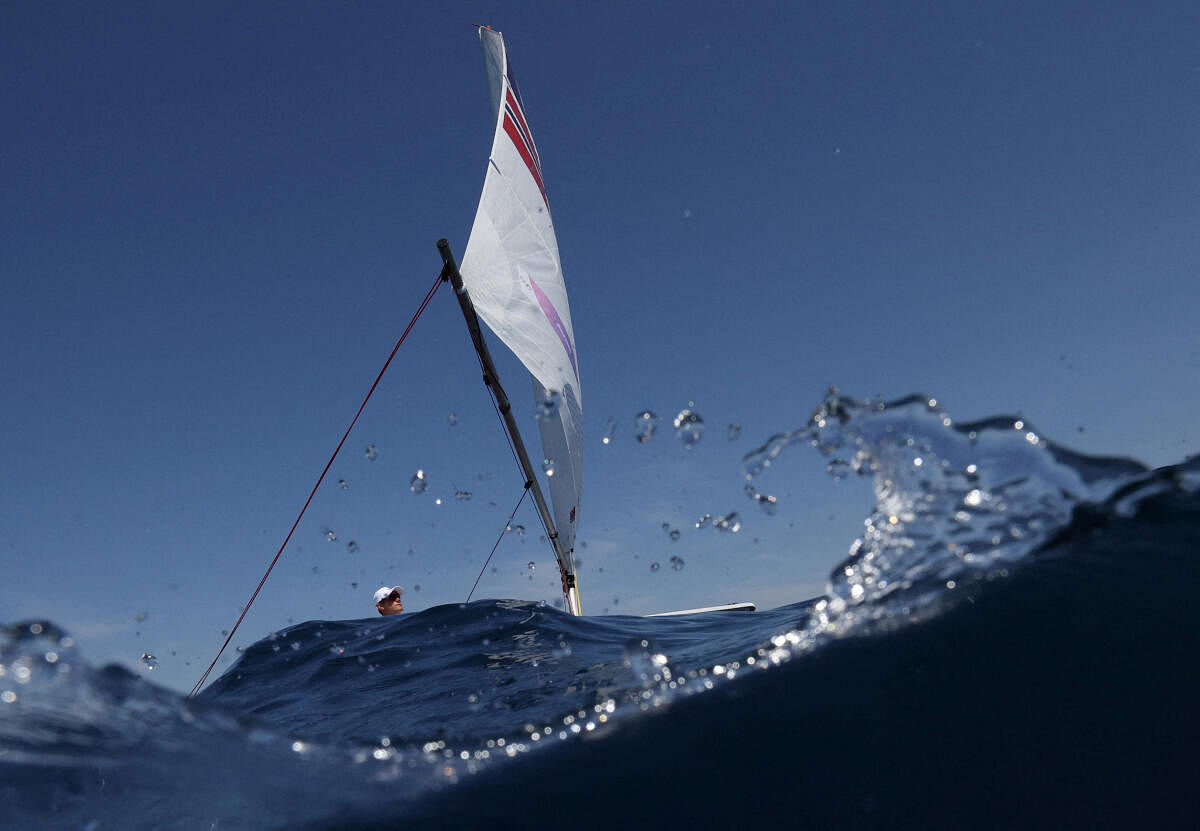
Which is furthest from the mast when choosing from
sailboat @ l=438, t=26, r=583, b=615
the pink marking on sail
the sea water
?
the sea water

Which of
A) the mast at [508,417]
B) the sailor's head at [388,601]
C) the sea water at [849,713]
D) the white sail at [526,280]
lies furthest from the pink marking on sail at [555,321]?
the sea water at [849,713]

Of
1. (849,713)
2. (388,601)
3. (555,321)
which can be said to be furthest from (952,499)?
(555,321)

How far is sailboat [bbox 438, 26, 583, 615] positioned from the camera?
10672mm

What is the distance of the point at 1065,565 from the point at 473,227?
9239 millimetres

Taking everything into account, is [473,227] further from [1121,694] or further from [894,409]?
[1121,694]

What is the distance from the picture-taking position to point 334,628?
19.7 feet

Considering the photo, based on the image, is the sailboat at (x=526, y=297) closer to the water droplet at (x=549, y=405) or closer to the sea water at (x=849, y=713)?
the water droplet at (x=549, y=405)

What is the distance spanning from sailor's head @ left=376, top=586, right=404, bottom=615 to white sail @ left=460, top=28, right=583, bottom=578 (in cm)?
398

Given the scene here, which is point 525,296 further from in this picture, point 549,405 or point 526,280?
point 549,405

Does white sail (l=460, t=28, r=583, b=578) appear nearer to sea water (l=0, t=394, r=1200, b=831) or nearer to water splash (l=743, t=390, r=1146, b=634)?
sea water (l=0, t=394, r=1200, b=831)

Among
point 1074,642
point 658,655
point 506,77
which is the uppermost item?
point 506,77

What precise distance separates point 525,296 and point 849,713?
9465mm

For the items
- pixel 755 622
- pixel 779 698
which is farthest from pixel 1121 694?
pixel 755 622

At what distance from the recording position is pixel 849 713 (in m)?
A: 2.48
